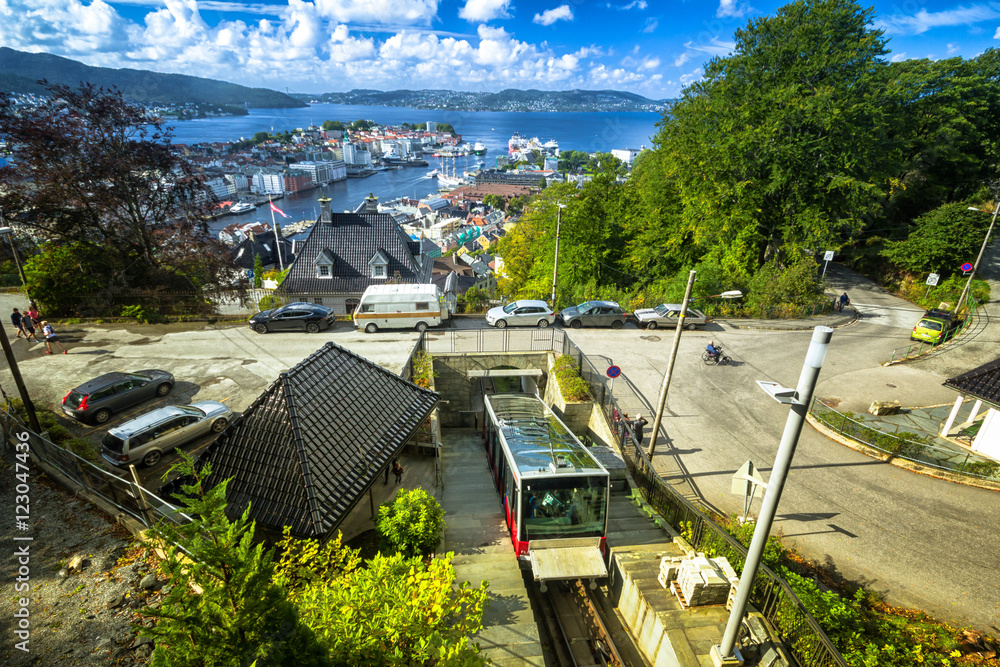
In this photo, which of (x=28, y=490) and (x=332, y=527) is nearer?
(x=332, y=527)

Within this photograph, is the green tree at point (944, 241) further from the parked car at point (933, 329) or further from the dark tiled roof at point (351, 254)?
the dark tiled roof at point (351, 254)

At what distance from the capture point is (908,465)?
14805mm

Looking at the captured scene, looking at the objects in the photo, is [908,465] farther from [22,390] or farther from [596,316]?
[22,390]

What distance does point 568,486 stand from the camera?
34.6 feet

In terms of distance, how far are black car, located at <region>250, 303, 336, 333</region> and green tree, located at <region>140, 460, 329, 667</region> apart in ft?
69.1

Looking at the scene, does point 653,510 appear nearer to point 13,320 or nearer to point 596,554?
A: point 596,554

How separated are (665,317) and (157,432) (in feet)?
78.5

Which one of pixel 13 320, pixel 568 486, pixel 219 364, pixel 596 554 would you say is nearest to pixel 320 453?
pixel 568 486

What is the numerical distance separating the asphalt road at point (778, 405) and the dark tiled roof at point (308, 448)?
20.4ft

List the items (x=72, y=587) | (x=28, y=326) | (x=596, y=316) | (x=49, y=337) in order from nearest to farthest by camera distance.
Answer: (x=72, y=587) → (x=49, y=337) → (x=28, y=326) → (x=596, y=316)

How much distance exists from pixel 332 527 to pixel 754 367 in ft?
68.0

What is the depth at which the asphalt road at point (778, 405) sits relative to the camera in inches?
446

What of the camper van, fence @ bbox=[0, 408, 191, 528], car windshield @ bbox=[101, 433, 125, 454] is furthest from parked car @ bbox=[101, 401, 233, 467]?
the camper van

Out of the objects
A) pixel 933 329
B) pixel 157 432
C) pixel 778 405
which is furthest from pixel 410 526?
pixel 933 329
